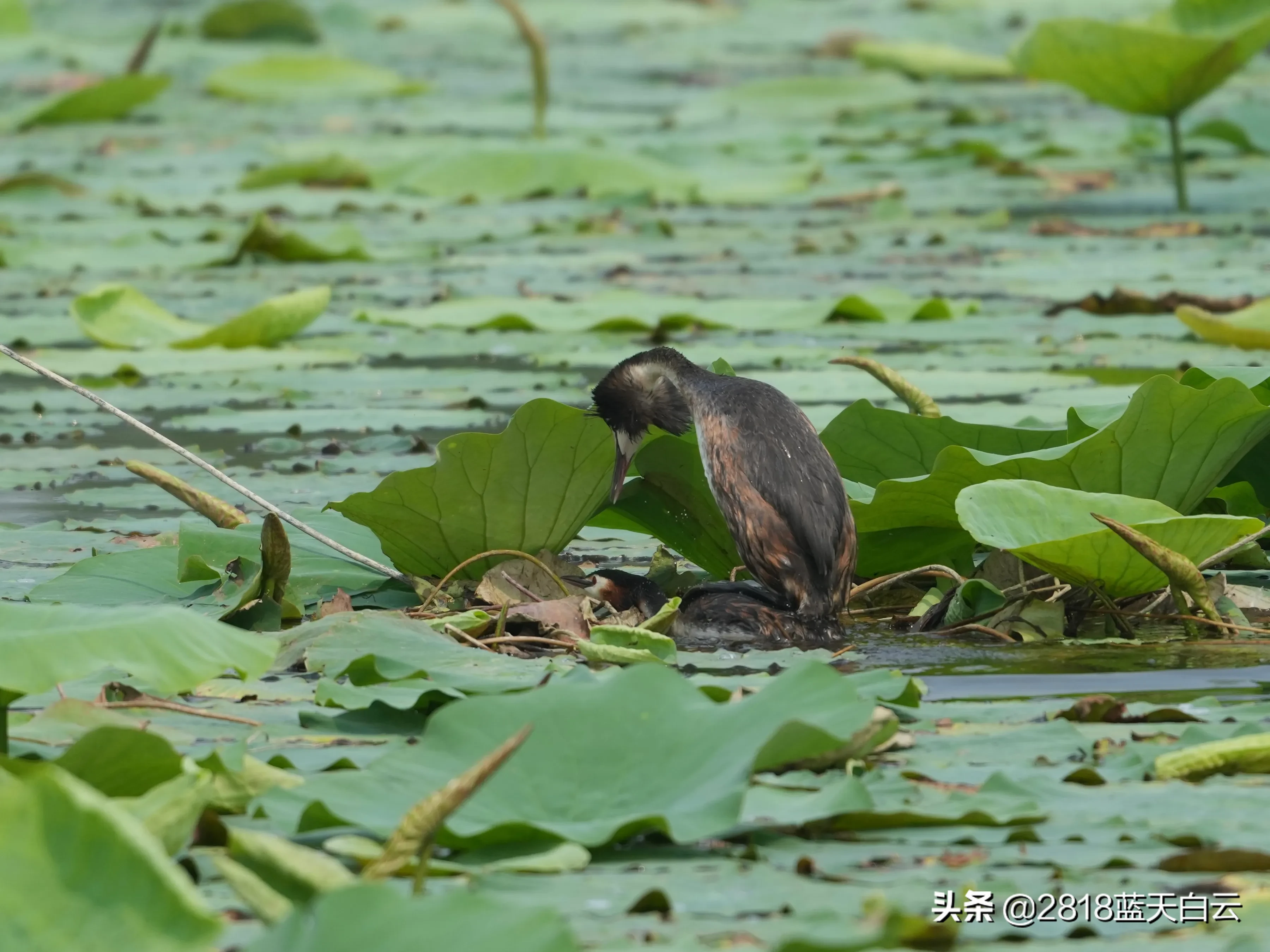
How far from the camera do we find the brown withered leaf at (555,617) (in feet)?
9.80

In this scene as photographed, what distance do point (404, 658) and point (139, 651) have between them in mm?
570

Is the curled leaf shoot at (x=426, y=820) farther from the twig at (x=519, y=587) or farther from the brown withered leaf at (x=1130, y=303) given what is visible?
the brown withered leaf at (x=1130, y=303)

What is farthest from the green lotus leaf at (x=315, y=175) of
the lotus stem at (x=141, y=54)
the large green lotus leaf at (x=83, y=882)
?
the large green lotus leaf at (x=83, y=882)

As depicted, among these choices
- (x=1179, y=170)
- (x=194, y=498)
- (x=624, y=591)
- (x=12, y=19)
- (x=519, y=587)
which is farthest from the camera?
(x=12, y=19)

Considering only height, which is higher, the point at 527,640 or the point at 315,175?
the point at 527,640

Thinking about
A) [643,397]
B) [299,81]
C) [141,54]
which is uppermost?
[643,397]

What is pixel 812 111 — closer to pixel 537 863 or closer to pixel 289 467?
pixel 289 467

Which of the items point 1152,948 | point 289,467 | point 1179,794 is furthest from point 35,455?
point 1152,948

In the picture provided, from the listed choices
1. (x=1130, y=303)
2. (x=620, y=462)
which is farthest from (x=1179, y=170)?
(x=620, y=462)

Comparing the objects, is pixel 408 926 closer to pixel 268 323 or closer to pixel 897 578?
pixel 897 578

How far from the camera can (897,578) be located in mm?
3236

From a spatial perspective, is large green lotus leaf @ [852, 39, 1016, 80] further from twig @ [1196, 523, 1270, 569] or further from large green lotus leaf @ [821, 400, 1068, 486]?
twig @ [1196, 523, 1270, 569]

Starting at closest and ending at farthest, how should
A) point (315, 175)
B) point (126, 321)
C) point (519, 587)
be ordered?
point (519, 587)
point (126, 321)
point (315, 175)

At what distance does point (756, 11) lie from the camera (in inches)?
790
